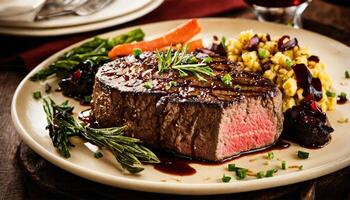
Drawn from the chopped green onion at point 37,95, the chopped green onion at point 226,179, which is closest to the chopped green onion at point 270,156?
the chopped green onion at point 226,179

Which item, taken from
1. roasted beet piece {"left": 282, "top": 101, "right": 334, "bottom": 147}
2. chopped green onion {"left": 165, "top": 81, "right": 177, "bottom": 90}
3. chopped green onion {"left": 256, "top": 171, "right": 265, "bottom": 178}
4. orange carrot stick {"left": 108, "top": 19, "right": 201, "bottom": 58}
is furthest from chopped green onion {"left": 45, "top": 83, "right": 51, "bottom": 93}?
chopped green onion {"left": 256, "top": 171, "right": 265, "bottom": 178}

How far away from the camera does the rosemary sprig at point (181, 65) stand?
3.88 m

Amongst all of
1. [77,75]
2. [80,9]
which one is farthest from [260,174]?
[80,9]

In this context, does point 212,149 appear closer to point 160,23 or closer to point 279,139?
point 279,139

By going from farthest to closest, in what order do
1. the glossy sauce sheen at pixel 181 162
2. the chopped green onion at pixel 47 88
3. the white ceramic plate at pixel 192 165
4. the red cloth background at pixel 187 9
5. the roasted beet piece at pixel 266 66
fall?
the red cloth background at pixel 187 9 → the chopped green onion at pixel 47 88 → the roasted beet piece at pixel 266 66 → the glossy sauce sheen at pixel 181 162 → the white ceramic plate at pixel 192 165

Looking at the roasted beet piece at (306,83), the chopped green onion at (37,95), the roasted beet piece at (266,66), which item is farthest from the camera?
the chopped green onion at (37,95)

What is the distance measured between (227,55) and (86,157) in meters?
1.33

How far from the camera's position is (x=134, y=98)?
12.3 ft

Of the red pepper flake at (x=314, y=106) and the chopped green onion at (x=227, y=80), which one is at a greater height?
the chopped green onion at (x=227, y=80)

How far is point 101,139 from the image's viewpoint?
372 centimetres

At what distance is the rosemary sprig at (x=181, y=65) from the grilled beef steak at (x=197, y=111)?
0.11 feet

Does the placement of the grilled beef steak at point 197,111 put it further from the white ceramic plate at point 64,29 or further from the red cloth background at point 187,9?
the red cloth background at point 187,9

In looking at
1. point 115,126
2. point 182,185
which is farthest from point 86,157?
point 182,185

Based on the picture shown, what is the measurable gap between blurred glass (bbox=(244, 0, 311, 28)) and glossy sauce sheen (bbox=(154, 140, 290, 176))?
5.73 feet
